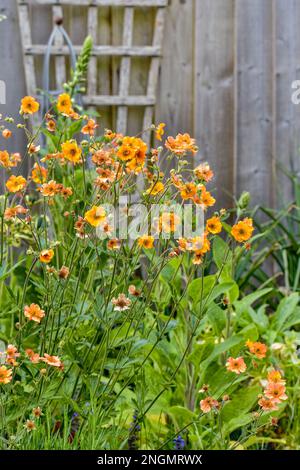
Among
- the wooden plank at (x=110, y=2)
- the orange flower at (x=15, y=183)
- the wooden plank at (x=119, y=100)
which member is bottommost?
the orange flower at (x=15, y=183)

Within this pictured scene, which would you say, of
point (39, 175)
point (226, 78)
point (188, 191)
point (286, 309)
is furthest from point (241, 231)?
point (226, 78)

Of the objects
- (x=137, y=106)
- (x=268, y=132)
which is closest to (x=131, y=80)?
(x=137, y=106)

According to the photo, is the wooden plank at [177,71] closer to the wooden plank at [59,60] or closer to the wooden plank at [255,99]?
the wooden plank at [255,99]

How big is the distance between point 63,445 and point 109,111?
223 centimetres

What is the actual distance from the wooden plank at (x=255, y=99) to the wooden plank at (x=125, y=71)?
19.6 inches

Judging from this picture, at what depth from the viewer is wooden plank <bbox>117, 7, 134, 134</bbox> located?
12.5ft

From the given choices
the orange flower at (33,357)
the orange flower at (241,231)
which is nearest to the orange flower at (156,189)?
the orange flower at (241,231)

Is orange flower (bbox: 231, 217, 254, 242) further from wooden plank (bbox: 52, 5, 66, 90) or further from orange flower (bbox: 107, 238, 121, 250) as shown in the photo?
wooden plank (bbox: 52, 5, 66, 90)

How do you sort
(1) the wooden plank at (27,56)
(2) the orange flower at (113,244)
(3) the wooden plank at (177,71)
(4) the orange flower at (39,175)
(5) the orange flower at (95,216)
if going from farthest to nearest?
(3) the wooden plank at (177,71) < (1) the wooden plank at (27,56) < (4) the orange flower at (39,175) < (2) the orange flower at (113,244) < (5) the orange flower at (95,216)

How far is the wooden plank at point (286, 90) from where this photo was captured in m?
3.94

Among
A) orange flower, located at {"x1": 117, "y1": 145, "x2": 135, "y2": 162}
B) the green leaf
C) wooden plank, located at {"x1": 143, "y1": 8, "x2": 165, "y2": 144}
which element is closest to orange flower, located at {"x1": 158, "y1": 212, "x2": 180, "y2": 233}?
orange flower, located at {"x1": 117, "y1": 145, "x2": 135, "y2": 162}

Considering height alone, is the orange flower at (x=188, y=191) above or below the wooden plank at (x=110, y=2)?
below

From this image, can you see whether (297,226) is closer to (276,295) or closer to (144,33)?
(276,295)

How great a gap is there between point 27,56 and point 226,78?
902mm
